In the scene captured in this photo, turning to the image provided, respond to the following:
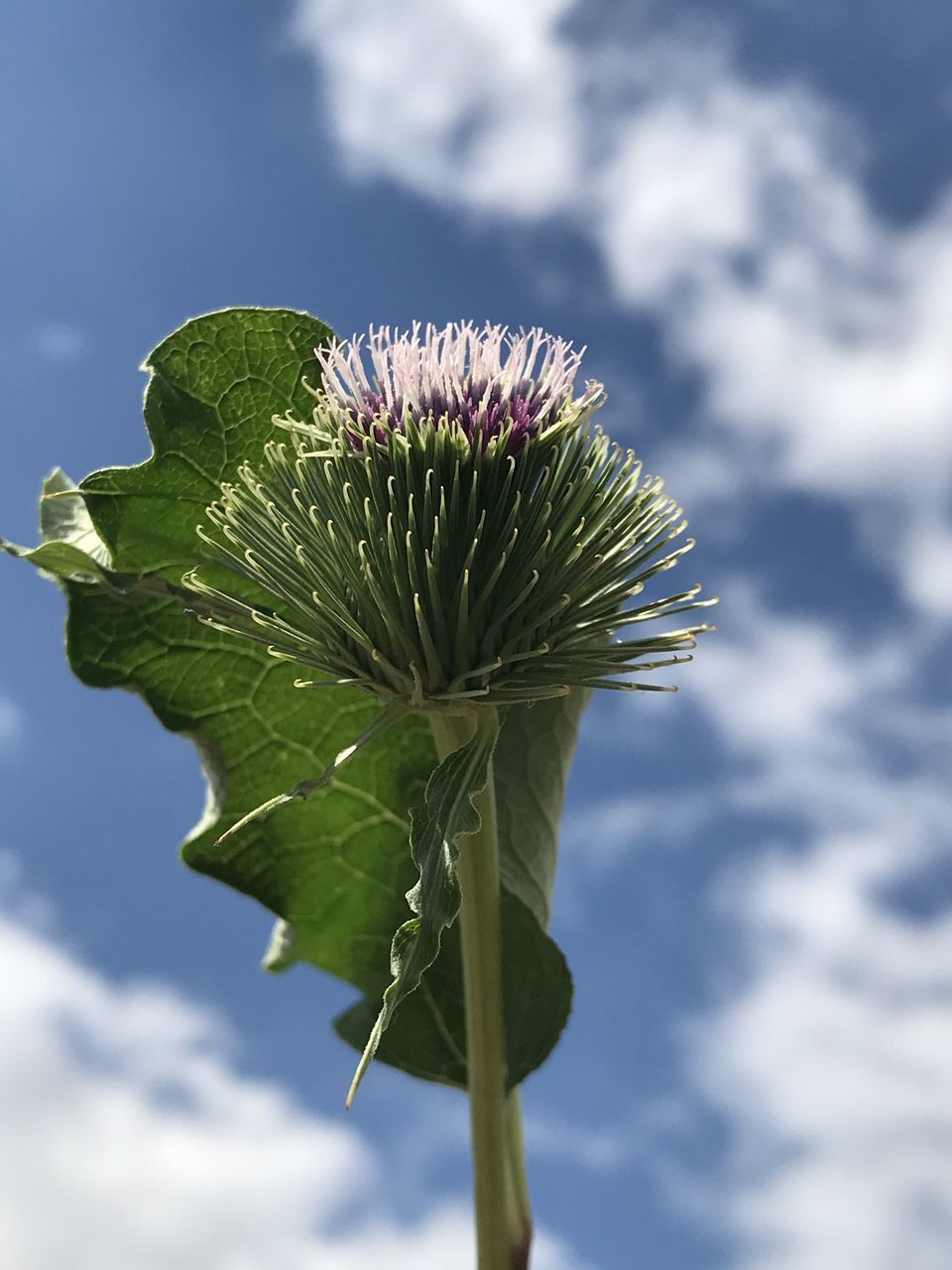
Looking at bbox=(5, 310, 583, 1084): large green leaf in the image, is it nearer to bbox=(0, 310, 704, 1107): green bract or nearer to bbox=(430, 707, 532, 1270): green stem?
bbox=(0, 310, 704, 1107): green bract

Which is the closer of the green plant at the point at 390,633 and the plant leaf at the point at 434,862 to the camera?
the plant leaf at the point at 434,862

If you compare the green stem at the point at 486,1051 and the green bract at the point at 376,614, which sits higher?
the green bract at the point at 376,614

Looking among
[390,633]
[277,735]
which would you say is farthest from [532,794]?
[390,633]

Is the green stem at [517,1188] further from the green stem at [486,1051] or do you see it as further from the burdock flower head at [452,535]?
the burdock flower head at [452,535]

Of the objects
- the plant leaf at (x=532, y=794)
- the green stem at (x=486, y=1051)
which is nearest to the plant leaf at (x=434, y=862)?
the green stem at (x=486, y=1051)

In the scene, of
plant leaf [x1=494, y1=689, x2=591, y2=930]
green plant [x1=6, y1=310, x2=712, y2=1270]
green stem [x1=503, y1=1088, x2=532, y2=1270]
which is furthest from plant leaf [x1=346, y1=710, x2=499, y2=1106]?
green stem [x1=503, y1=1088, x2=532, y2=1270]

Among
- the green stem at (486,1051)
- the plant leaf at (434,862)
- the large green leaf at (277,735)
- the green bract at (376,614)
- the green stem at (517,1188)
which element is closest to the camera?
the plant leaf at (434,862)

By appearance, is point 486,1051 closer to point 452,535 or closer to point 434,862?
Result: point 434,862

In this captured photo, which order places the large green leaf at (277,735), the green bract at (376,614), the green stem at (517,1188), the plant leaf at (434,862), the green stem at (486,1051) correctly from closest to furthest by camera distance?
the plant leaf at (434,862), the green bract at (376,614), the green stem at (486,1051), the green stem at (517,1188), the large green leaf at (277,735)
